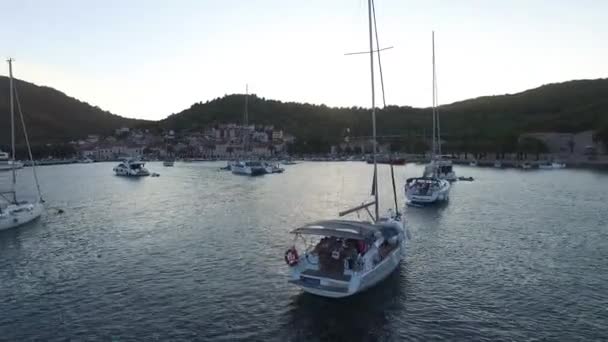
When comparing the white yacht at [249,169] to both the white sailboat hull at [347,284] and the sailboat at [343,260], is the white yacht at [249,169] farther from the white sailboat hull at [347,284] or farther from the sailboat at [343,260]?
the white sailboat hull at [347,284]

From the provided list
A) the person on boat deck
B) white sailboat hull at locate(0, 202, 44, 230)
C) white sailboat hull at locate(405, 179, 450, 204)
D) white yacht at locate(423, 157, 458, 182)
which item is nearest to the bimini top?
the person on boat deck

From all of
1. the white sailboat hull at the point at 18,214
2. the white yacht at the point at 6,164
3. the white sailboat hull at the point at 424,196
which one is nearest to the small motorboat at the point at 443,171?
the white sailboat hull at the point at 424,196

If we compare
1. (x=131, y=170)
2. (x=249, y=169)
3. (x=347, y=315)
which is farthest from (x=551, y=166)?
(x=347, y=315)

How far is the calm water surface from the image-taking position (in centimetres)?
1530

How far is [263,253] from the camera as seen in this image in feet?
82.8

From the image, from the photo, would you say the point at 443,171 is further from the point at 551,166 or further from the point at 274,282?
the point at 274,282

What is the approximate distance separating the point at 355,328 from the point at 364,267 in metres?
2.70

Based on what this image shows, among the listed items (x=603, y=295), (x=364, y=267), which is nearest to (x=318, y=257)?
(x=364, y=267)

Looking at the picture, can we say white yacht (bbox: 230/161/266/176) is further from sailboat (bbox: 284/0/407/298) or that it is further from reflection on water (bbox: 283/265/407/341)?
reflection on water (bbox: 283/265/407/341)

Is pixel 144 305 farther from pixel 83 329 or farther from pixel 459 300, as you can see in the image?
pixel 459 300

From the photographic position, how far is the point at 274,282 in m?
20.0

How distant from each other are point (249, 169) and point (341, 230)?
73820mm

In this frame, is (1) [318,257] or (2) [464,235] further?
(2) [464,235]

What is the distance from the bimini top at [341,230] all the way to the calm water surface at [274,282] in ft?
8.10
